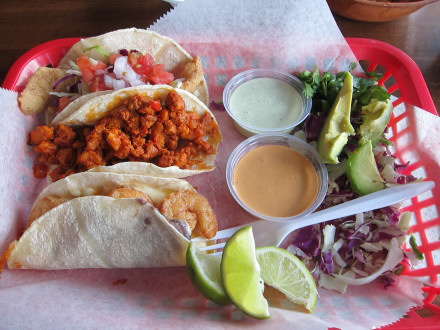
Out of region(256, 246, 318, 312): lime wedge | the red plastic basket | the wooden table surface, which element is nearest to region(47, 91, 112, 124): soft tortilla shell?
the red plastic basket

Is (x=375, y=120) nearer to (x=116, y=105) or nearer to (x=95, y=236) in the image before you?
(x=116, y=105)

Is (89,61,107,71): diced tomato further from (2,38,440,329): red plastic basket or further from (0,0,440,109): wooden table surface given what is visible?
(0,0,440,109): wooden table surface

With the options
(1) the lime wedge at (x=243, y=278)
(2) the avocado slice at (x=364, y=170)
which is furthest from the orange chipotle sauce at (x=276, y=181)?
(1) the lime wedge at (x=243, y=278)

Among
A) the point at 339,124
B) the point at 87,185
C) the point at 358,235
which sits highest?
the point at 339,124

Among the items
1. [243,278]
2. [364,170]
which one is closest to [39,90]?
[243,278]

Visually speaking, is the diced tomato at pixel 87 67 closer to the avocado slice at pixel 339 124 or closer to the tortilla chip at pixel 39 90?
the tortilla chip at pixel 39 90

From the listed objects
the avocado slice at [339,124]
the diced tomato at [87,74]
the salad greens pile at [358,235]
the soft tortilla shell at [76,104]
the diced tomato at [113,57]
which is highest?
the diced tomato at [113,57]
